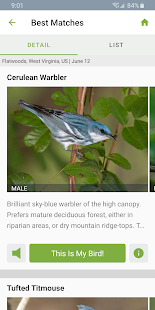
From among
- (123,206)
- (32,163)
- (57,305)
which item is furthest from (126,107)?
(57,305)

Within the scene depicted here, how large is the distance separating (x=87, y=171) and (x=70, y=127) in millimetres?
135

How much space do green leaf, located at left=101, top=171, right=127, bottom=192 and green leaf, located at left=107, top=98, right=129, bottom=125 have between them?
0.14 metres

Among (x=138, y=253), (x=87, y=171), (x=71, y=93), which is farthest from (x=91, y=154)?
(x=138, y=253)

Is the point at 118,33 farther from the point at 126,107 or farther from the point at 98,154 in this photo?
the point at 98,154

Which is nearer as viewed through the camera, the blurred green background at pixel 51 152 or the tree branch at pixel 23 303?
the tree branch at pixel 23 303

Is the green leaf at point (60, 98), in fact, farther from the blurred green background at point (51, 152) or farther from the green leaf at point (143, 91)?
the green leaf at point (143, 91)

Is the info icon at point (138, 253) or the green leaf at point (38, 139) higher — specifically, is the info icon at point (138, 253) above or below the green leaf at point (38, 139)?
below

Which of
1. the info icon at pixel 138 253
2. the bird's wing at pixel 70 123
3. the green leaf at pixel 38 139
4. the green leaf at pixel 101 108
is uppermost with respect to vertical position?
the green leaf at pixel 101 108

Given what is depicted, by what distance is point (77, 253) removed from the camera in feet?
1.94

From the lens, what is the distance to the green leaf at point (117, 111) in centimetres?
61

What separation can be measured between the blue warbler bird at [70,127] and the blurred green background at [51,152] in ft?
0.16

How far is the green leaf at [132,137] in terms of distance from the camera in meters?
0.60

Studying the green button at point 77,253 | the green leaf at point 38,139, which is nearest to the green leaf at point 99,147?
the green leaf at point 38,139
